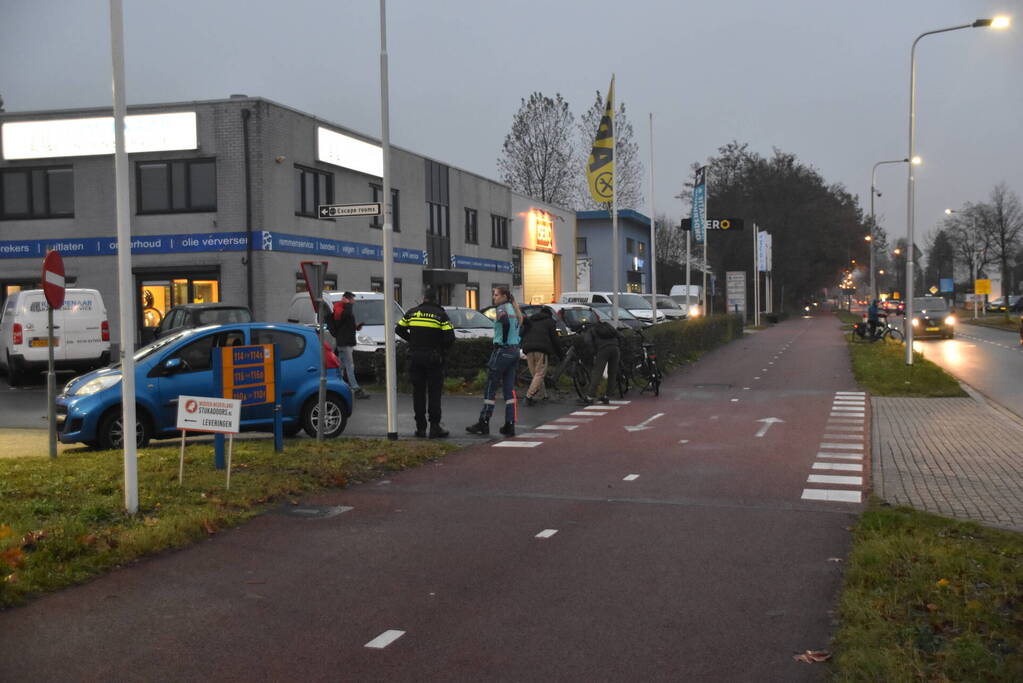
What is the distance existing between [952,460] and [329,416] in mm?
7447

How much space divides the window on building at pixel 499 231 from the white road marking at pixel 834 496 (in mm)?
36816

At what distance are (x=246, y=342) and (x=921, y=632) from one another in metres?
A: 9.35

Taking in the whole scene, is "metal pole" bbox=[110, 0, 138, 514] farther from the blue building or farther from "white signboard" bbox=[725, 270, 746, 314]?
the blue building

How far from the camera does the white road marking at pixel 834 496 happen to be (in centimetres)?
885

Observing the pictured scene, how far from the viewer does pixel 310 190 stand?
3005cm

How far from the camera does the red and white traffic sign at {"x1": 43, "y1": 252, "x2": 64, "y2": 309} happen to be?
10516 mm

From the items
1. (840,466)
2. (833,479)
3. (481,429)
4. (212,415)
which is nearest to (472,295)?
(481,429)

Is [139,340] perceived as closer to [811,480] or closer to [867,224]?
[811,480]

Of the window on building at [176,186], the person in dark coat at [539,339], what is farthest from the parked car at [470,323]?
the window on building at [176,186]

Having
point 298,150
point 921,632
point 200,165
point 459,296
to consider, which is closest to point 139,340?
point 200,165

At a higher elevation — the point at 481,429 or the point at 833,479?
the point at 481,429

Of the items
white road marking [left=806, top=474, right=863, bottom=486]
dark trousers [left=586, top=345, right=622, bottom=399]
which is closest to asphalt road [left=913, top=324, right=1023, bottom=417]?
dark trousers [left=586, top=345, right=622, bottom=399]

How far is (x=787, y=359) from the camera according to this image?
29688mm

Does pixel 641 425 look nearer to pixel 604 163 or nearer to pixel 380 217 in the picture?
pixel 604 163
